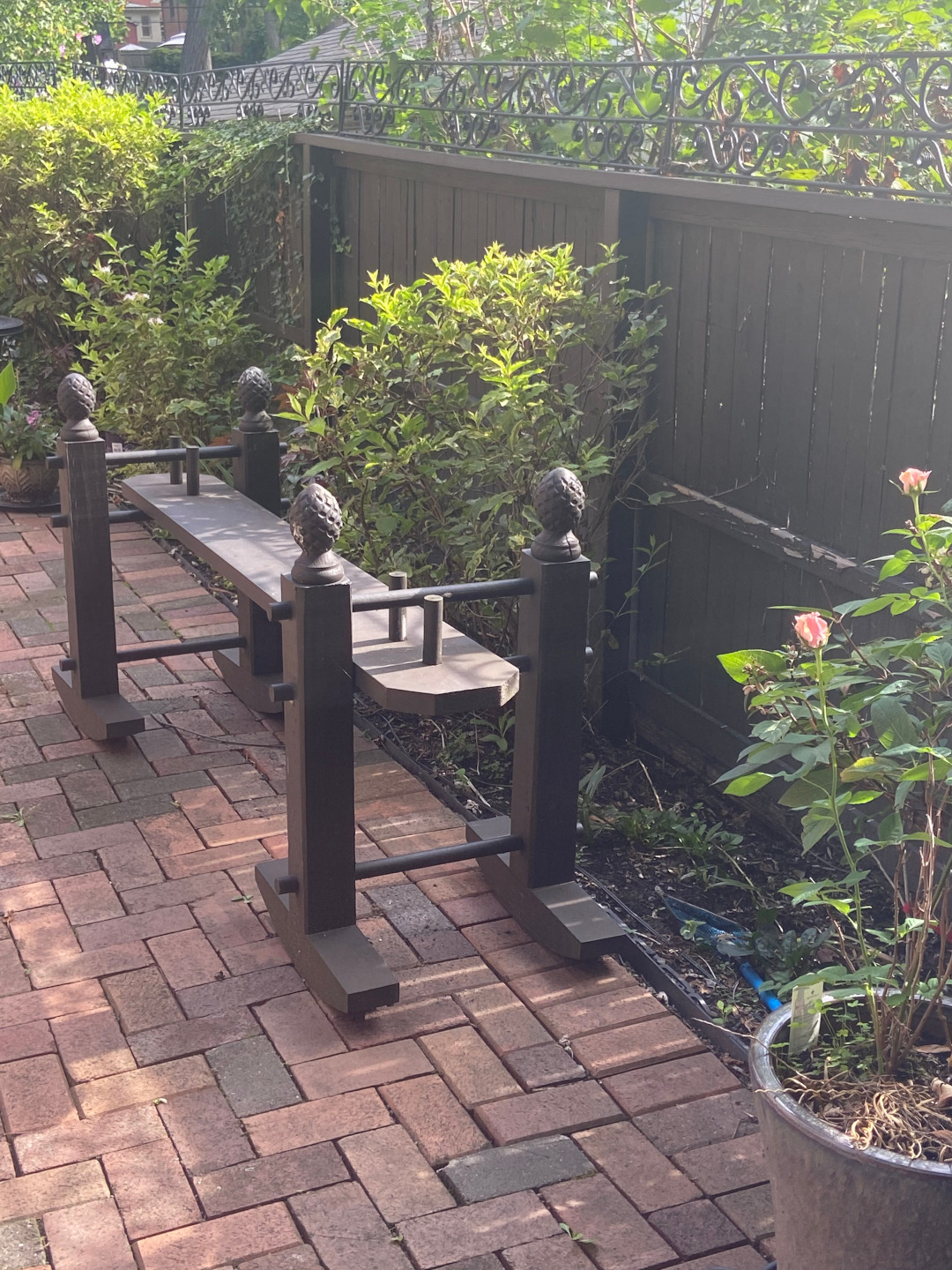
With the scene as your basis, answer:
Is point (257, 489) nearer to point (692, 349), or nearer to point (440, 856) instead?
point (692, 349)

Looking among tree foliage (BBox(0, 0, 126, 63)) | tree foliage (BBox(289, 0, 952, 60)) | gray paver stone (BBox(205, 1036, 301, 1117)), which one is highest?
tree foliage (BBox(0, 0, 126, 63))

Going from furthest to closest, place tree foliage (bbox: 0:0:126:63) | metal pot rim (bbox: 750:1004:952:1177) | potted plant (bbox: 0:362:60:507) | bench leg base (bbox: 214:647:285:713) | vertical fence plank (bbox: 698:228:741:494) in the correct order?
tree foliage (bbox: 0:0:126:63) → potted plant (bbox: 0:362:60:507) → bench leg base (bbox: 214:647:285:713) → vertical fence plank (bbox: 698:228:741:494) → metal pot rim (bbox: 750:1004:952:1177)

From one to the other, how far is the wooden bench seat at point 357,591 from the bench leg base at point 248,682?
0.61 metres

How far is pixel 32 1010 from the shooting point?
295 cm

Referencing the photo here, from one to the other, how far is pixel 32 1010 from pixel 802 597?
2323 mm

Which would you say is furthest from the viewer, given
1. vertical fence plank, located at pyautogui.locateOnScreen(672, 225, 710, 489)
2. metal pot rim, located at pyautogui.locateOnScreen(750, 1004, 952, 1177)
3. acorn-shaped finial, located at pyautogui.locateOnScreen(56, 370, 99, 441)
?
acorn-shaped finial, located at pyautogui.locateOnScreen(56, 370, 99, 441)

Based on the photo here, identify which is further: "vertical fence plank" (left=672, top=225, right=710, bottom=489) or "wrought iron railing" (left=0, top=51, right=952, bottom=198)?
"vertical fence plank" (left=672, top=225, right=710, bottom=489)

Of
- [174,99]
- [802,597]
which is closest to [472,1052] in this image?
[802,597]

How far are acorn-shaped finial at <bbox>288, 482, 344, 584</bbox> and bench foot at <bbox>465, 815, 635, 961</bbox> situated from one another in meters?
1.02

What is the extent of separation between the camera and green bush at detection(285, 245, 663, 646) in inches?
157

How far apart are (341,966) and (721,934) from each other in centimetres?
101

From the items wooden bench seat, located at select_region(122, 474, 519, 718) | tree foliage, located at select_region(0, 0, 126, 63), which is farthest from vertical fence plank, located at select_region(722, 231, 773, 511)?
tree foliage, located at select_region(0, 0, 126, 63)

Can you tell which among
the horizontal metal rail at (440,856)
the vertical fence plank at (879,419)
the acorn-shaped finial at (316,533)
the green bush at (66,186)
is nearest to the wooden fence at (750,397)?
the vertical fence plank at (879,419)

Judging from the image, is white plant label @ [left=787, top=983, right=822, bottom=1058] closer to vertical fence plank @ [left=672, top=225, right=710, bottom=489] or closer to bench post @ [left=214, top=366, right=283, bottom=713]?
vertical fence plank @ [left=672, top=225, right=710, bottom=489]
